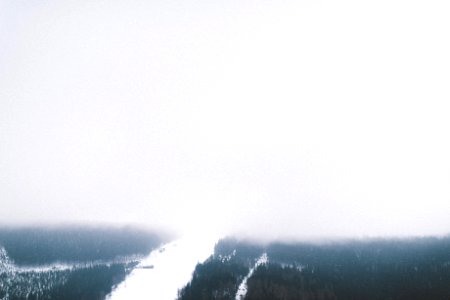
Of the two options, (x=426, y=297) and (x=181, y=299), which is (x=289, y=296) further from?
(x=426, y=297)

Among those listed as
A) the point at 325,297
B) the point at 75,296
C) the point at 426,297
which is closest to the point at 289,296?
the point at 325,297

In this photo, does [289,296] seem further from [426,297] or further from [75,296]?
[75,296]

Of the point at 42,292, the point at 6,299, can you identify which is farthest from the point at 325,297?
the point at 6,299

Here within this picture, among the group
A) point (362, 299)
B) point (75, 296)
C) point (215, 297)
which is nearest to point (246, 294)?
point (215, 297)

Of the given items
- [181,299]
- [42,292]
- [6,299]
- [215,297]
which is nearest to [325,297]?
[215,297]

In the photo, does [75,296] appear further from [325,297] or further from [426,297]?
[426,297]

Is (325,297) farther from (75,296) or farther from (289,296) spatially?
(75,296)
